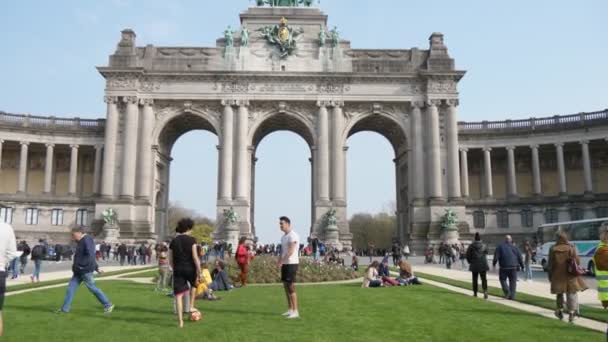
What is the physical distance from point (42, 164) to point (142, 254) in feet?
103

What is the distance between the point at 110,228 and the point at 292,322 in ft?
147

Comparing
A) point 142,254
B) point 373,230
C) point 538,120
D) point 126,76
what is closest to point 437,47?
point 538,120

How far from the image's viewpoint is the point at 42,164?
6769 centimetres

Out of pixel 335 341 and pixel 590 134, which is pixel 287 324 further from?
pixel 590 134

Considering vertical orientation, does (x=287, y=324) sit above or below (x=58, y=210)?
below

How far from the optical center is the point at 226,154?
55781 millimetres

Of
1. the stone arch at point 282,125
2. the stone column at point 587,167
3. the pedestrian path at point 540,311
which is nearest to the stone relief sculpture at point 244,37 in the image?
the stone arch at point 282,125

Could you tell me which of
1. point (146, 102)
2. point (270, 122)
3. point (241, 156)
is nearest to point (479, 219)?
point (270, 122)

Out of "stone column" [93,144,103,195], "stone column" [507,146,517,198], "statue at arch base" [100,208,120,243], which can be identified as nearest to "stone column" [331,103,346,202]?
"statue at arch base" [100,208,120,243]

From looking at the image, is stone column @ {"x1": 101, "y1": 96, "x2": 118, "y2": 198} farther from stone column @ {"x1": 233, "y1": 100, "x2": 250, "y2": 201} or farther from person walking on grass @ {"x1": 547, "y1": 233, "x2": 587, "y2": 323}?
person walking on grass @ {"x1": 547, "y1": 233, "x2": 587, "y2": 323}

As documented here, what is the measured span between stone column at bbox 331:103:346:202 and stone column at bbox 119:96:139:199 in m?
20.6

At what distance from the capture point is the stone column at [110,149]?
5516 centimetres

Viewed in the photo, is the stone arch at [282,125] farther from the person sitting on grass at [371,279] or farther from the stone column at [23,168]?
the person sitting on grass at [371,279]

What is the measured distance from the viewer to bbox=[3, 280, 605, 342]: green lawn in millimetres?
10242
